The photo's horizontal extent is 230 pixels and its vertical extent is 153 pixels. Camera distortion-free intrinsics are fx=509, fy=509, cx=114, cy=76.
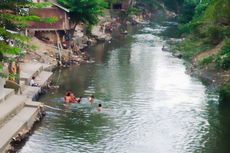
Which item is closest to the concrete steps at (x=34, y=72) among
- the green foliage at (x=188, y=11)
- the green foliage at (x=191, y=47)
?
the green foliage at (x=191, y=47)

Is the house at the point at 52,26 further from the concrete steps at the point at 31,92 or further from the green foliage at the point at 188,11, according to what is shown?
the green foliage at the point at 188,11

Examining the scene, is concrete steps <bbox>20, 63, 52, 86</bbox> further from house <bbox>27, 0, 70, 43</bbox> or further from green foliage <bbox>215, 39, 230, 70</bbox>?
green foliage <bbox>215, 39, 230, 70</bbox>

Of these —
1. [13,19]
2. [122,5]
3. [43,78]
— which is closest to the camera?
[13,19]

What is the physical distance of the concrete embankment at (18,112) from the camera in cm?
2659

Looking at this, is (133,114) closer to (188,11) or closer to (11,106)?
(11,106)

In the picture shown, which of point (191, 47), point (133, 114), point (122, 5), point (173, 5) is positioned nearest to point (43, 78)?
point (133, 114)

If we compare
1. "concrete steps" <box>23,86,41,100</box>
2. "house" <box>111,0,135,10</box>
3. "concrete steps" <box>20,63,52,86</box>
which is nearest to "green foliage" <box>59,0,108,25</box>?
"concrete steps" <box>20,63,52,86</box>

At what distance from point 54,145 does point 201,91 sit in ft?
58.1

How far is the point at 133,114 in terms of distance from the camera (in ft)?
111

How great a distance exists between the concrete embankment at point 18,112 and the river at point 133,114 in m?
0.64

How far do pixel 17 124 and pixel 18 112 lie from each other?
2258 millimetres

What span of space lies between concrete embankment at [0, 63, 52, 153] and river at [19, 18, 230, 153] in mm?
640

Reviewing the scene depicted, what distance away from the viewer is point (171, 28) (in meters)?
88.5

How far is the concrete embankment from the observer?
26.6 m
